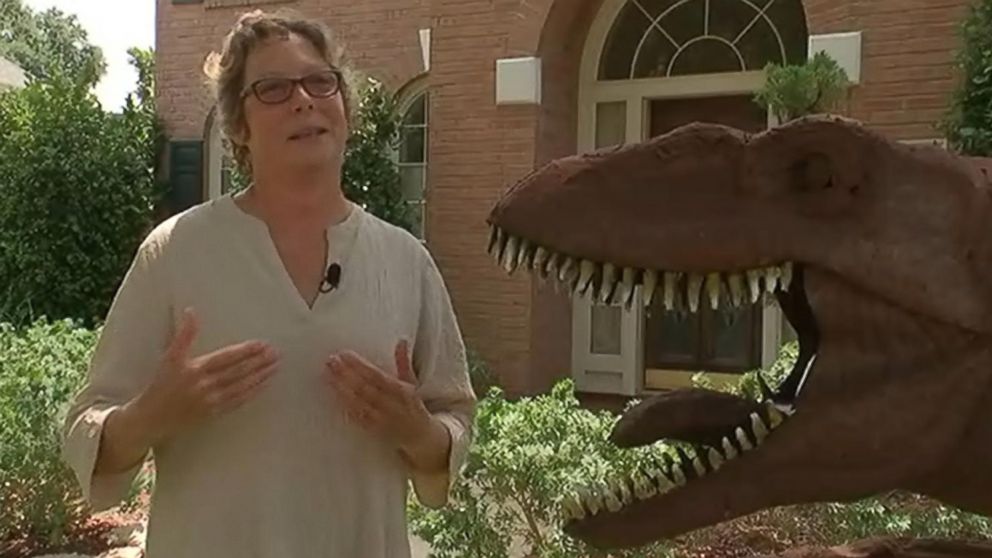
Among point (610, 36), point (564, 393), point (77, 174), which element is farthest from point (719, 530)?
point (77, 174)

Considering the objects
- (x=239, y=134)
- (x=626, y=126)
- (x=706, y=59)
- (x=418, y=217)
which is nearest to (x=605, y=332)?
(x=626, y=126)

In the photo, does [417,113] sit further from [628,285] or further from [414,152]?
[628,285]

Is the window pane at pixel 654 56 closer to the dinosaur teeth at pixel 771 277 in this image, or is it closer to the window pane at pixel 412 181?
the window pane at pixel 412 181

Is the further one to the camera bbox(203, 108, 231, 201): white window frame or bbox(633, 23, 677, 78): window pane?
bbox(203, 108, 231, 201): white window frame

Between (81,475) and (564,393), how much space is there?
342 centimetres

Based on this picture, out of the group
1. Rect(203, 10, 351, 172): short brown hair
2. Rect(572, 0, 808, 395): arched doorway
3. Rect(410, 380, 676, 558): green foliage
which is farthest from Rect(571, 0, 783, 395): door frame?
Rect(203, 10, 351, 172): short brown hair

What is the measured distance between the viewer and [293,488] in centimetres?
206

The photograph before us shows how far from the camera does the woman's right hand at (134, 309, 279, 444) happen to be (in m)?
1.91

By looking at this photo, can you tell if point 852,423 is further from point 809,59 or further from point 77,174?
point 77,174

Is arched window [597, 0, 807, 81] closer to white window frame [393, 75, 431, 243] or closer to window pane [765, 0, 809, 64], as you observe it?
window pane [765, 0, 809, 64]

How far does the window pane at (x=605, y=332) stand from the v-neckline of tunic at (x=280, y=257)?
28.5 feet

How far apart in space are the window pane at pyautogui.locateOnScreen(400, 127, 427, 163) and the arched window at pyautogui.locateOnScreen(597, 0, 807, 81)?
1.75 m

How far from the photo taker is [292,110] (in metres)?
2.10

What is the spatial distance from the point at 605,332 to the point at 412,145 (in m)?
2.40
